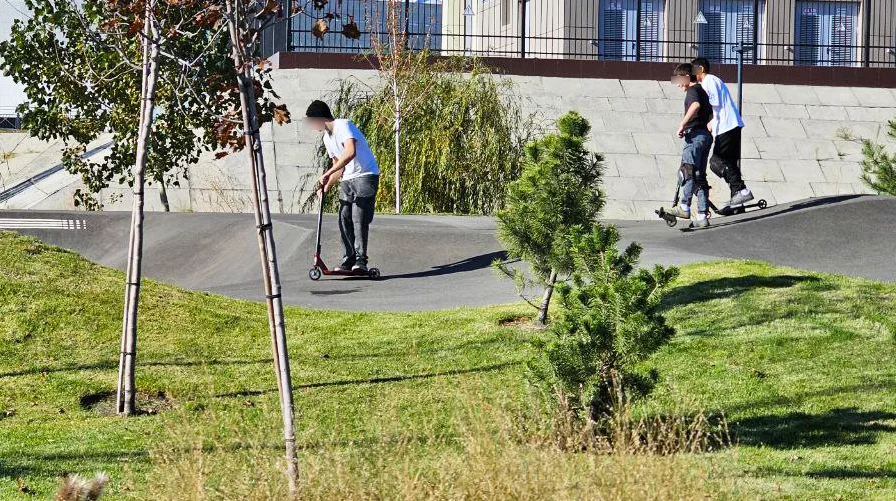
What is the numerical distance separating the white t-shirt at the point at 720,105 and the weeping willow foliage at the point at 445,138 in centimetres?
638

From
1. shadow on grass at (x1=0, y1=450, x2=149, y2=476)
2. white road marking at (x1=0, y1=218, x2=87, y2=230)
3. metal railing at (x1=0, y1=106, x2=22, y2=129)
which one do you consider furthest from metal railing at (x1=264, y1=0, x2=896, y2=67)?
shadow on grass at (x1=0, y1=450, x2=149, y2=476)

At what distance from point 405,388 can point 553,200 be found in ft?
7.21

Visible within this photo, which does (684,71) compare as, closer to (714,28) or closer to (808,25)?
(714,28)

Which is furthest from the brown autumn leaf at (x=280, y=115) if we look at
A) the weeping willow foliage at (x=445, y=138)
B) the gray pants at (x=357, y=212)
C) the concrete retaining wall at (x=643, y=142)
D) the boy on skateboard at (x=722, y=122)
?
the concrete retaining wall at (x=643, y=142)

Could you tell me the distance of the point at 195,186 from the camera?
22.4 meters

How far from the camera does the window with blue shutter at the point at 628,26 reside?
3061cm

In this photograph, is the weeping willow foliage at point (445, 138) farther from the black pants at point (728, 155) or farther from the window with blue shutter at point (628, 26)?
the window with blue shutter at point (628, 26)

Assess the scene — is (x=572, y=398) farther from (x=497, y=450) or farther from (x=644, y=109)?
(x=644, y=109)

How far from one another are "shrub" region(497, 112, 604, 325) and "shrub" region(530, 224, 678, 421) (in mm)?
2714

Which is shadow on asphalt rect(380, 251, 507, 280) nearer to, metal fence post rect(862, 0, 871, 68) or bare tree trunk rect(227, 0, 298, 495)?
bare tree trunk rect(227, 0, 298, 495)

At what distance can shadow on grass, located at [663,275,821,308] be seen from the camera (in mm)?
10734

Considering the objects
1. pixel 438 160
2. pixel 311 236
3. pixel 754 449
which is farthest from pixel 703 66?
pixel 754 449

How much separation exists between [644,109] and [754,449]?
19385mm

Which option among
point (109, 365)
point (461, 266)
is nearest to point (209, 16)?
point (109, 365)
